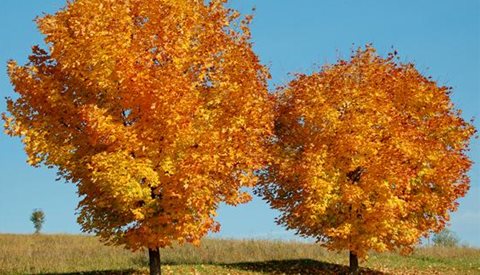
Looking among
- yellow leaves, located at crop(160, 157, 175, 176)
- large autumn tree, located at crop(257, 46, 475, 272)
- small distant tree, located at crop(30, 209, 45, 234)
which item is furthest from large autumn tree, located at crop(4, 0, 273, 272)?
small distant tree, located at crop(30, 209, 45, 234)

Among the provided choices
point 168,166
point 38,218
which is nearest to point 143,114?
point 168,166

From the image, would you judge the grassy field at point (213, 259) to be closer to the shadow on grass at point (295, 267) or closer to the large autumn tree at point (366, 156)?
the shadow on grass at point (295, 267)

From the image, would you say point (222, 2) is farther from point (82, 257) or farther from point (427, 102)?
point (82, 257)

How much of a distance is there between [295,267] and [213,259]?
5.71 meters

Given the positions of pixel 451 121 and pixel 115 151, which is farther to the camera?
pixel 451 121

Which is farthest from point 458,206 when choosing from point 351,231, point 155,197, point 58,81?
point 58,81

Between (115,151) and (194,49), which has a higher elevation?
(194,49)

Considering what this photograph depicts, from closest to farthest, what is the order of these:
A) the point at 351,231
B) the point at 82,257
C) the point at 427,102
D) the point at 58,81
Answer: the point at 58,81 → the point at 351,231 → the point at 427,102 → the point at 82,257

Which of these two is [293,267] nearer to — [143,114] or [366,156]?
[366,156]

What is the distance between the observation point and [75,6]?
23.8 meters

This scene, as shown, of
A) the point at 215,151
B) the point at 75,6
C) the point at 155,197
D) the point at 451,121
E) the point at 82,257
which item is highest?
the point at 75,6

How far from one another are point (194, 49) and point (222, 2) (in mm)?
3320

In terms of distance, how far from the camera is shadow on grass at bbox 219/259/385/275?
3369cm

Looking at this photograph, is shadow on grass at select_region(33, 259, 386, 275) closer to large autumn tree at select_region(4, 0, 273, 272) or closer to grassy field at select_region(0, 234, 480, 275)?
grassy field at select_region(0, 234, 480, 275)
